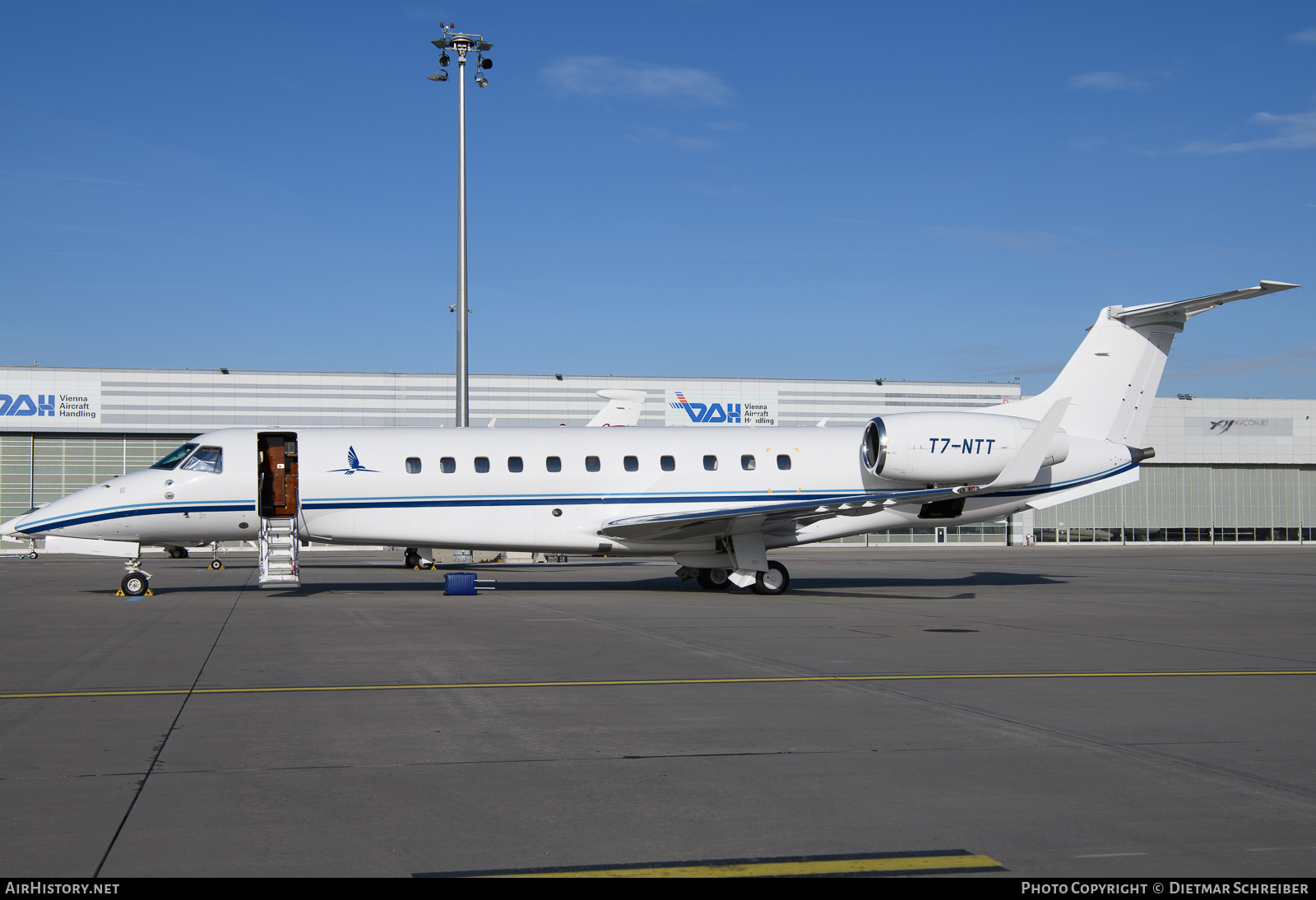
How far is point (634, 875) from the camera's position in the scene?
4.67 m

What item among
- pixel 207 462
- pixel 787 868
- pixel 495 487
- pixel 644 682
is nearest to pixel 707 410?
pixel 495 487

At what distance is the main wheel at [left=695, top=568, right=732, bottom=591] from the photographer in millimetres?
23627

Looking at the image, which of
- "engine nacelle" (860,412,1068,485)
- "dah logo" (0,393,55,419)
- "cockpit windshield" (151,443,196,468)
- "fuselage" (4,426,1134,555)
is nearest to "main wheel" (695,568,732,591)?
"fuselage" (4,426,1134,555)

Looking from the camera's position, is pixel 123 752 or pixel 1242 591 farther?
pixel 1242 591

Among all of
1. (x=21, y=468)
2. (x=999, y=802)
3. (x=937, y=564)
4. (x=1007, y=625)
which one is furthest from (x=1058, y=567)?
(x=21, y=468)

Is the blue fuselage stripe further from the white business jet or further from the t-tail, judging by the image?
the t-tail

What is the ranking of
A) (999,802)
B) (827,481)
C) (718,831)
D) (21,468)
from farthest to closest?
(21,468) < (827,481) < (999,802) < (718,831)

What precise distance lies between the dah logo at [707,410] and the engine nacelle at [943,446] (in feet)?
125

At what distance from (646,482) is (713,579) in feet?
9.67

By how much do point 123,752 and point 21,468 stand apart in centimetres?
5518

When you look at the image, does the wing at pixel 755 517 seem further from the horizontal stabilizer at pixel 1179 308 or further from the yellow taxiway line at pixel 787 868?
the yellow taxiway line at pixel 787 868

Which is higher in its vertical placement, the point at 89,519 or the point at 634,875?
the point at 89,519
